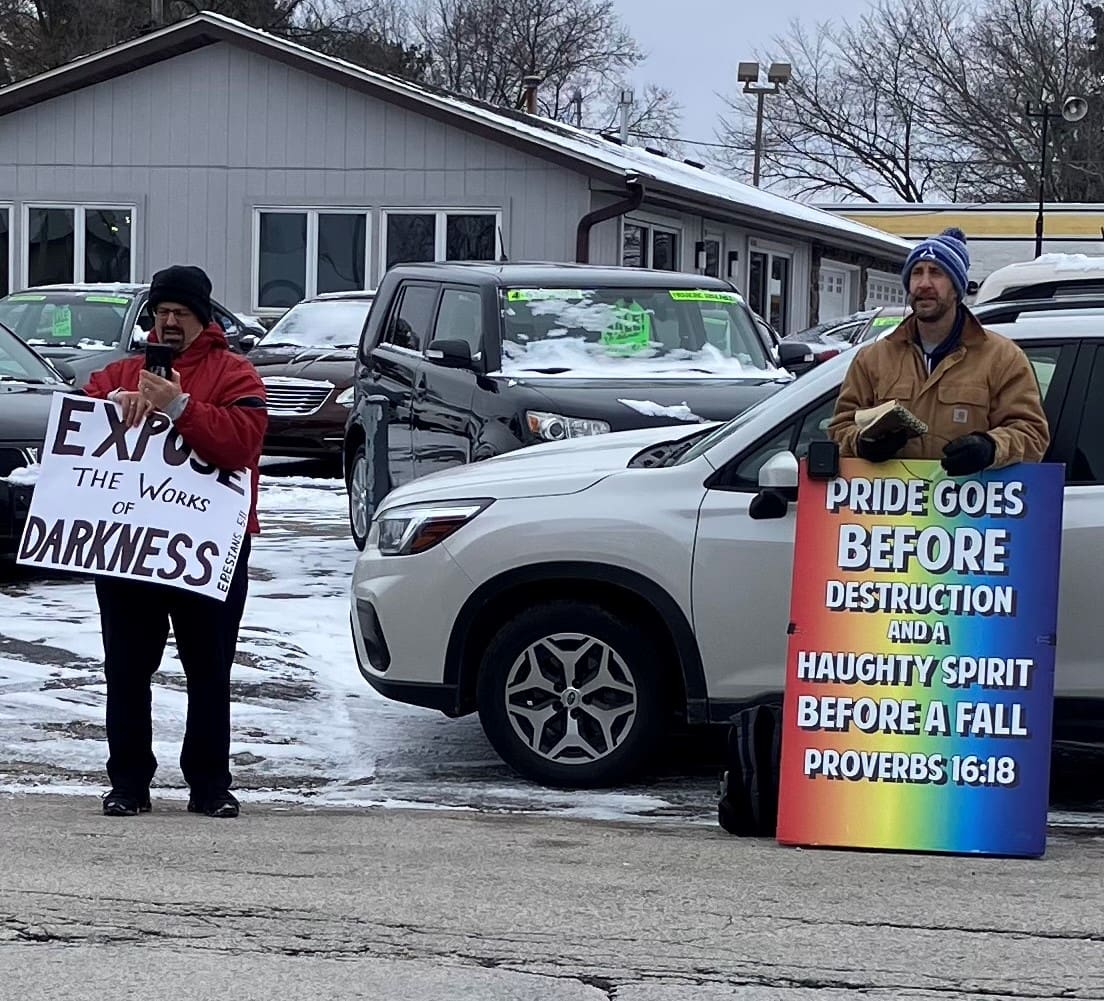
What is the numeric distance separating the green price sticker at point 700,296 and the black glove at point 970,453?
19.5 ft

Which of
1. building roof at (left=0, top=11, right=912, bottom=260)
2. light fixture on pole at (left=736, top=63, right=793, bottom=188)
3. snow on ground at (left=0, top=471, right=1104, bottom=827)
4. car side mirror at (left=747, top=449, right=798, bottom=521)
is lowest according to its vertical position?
snow on ground at (left=0, top=471, right=1104, bottom=827)

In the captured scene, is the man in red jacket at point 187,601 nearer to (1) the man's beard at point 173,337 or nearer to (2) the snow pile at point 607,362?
(1) the man's beard at point 173,337

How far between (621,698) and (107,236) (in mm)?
20441

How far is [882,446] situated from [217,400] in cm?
208

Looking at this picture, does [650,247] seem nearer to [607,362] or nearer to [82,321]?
[82,321]

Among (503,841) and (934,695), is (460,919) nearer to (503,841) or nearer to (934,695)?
(503,841)

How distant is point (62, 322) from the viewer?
728 inches

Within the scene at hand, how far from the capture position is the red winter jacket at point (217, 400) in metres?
6.31

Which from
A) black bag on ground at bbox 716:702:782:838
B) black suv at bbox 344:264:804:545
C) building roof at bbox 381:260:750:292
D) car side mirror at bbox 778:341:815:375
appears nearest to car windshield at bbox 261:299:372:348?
black suv at bbox 344:264:804:545

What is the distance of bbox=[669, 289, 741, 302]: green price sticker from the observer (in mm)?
11945

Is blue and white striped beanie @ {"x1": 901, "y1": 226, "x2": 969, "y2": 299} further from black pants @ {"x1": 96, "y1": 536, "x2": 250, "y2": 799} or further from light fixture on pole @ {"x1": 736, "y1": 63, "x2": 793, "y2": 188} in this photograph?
light fixture on pole @ {"x1": 736, "y1": 63, "x2": 793, "y2": 188}

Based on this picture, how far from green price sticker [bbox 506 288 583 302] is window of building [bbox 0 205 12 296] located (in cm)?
1619

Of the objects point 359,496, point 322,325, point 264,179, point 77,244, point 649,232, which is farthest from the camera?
point 649,232

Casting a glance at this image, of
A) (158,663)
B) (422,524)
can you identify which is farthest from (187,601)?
(422,524)
